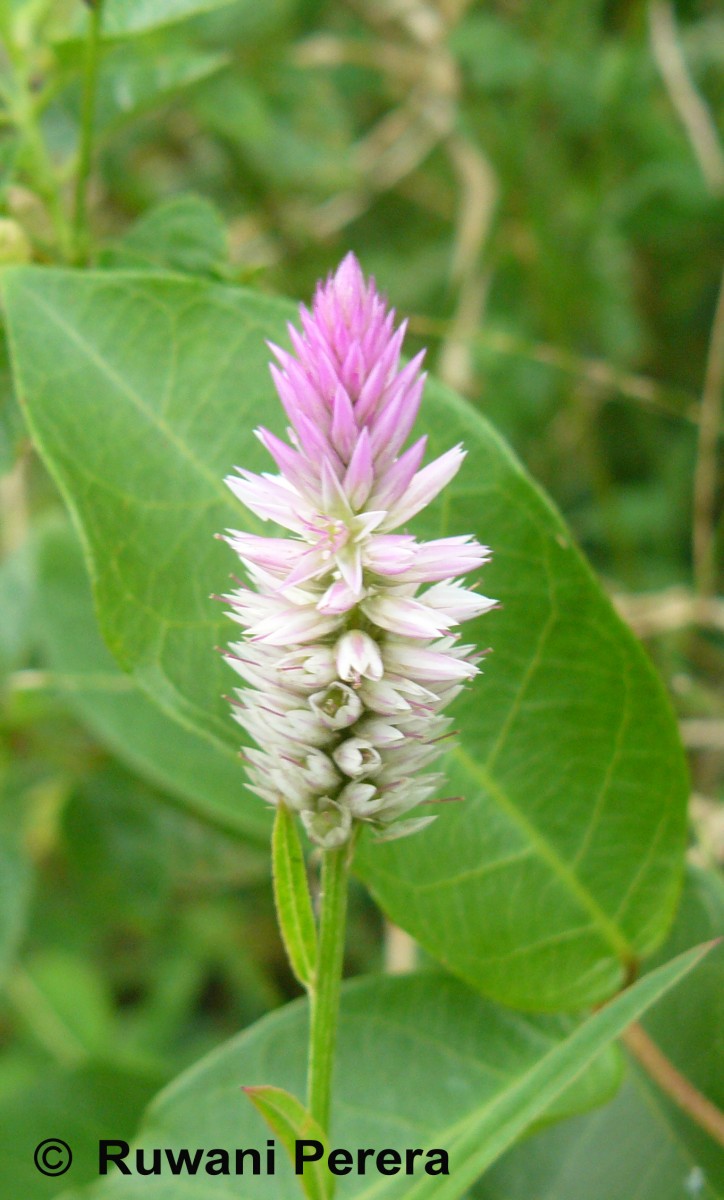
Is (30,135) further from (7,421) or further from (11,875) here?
(11,875)

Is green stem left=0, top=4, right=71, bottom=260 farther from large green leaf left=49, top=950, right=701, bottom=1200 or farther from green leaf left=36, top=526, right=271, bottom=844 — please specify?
large green leaf left=49, top=950, right=701, bottom=1200

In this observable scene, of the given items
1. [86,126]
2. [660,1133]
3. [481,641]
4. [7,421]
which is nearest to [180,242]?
[86,126]

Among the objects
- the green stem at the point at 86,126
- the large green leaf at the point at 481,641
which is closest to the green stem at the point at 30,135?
the green stem at the point at 86,126

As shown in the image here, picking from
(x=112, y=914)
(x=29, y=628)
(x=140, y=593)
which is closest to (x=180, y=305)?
(x=140, y=593)

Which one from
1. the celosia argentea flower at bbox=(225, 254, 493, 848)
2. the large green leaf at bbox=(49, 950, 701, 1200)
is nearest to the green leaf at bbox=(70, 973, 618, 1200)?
the large green leaf at bbox=(49, 950, 701, 1200)

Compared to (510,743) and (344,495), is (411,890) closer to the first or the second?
(510,743)

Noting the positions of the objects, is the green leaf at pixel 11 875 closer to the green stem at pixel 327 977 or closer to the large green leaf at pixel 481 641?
the large green leaf at pixel 481 641
